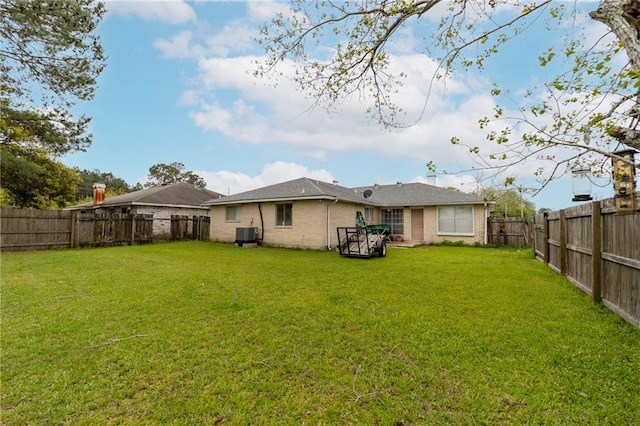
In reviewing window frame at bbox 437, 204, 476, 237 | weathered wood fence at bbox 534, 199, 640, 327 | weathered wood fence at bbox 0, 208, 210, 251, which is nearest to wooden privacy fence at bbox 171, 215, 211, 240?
weathered wood fence at bbox 0, 208, 210, 251

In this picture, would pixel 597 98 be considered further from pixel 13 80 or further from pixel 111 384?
pixel 13 80

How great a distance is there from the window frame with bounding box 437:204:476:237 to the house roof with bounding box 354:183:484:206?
18.6 inches

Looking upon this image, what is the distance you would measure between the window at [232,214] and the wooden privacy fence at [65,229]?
→ 3.96m

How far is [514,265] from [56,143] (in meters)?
17.9

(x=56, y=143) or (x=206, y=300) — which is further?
(x=56, y=143)

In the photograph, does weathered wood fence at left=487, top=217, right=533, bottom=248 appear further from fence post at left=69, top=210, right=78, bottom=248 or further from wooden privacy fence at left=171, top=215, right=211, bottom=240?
fence post at left=69, top=210, right=78, bottom=248

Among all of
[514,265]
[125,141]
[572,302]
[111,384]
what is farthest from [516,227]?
[125,141]

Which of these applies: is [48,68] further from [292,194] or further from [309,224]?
[309,224]

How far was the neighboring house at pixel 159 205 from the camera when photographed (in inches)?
660

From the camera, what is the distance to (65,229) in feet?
41.7

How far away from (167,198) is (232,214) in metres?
5.42

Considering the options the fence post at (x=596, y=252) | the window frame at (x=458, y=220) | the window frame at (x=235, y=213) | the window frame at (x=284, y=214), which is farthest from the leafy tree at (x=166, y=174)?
the fence post at (x=596, y=252)

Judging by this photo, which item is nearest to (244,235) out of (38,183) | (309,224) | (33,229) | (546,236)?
(309,224)

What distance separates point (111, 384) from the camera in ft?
8.51
